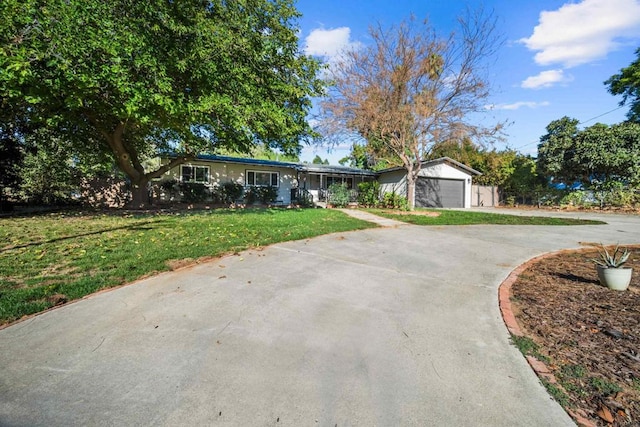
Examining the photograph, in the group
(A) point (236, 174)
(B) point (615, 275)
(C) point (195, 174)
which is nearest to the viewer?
(B) point (615, 275)

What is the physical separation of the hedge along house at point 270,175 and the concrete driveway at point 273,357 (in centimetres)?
1511

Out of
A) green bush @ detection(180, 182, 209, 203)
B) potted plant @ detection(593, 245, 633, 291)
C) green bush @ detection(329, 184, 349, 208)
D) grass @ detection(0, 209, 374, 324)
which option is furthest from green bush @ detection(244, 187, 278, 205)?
potted plant @ detection(593, 245, 633, 291)

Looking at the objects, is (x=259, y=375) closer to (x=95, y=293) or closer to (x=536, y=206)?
(x=95, y=293)

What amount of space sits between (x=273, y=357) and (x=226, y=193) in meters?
17.0

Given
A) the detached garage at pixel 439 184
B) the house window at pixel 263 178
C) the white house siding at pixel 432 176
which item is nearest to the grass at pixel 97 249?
the house window at pixel 263 178

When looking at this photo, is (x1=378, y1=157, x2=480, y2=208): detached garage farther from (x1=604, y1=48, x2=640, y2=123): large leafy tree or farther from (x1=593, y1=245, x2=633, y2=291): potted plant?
(x1=593, y1=245, x2=633, y2=291): potted plant

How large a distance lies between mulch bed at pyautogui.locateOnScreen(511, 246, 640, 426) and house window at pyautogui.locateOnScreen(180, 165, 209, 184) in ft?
57.0

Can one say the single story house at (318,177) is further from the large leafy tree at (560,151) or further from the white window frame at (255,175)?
Result: the large leafy tree at (560,151)

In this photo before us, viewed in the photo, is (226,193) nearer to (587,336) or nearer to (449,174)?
(449,174)

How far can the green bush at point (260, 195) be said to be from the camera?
19.2 metres

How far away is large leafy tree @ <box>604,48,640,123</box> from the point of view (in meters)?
24.4

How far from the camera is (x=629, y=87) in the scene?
25781mm

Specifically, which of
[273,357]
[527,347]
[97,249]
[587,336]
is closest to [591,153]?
[587,336]

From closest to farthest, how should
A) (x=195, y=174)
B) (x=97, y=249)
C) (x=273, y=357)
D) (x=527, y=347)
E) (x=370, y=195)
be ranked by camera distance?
(x=273, y=357) < (x=527, y=347) < (x=97, y=249) < (x=195, y=174) < (x=370, y=195)
